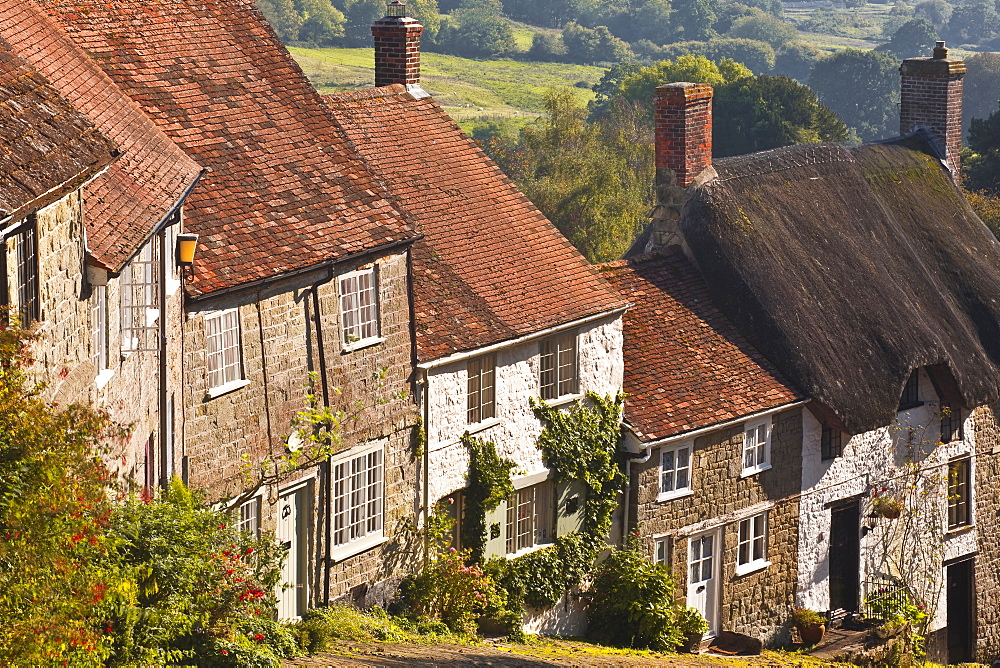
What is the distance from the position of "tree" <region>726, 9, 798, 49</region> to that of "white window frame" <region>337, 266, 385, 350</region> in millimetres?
143305

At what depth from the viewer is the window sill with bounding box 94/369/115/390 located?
15062 millimetres

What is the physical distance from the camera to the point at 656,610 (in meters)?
25.3

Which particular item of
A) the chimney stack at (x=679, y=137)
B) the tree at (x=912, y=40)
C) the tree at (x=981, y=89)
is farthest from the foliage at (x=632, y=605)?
the tree at (x=912, y=40)

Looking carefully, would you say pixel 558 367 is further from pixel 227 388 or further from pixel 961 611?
pixel 961 611

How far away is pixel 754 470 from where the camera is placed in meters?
27.2

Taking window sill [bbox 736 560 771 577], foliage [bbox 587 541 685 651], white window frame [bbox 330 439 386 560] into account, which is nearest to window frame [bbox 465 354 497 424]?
white window frame [bbox 330 439 386 560]

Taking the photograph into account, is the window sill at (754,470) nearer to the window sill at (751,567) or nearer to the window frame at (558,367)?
the window sill at (751,567)

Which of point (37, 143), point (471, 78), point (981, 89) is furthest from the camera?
point (471, 78)

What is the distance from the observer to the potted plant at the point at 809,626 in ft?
91.4

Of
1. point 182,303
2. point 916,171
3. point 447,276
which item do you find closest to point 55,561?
point 182,303

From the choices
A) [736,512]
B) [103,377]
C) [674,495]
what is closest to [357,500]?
[674,495]

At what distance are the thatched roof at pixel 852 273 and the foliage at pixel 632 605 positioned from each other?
4516mm

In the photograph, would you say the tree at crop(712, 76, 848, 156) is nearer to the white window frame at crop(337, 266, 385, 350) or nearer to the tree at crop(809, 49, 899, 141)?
the tree at crop(809, 49, 899, 141)

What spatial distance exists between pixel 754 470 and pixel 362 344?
859cm
